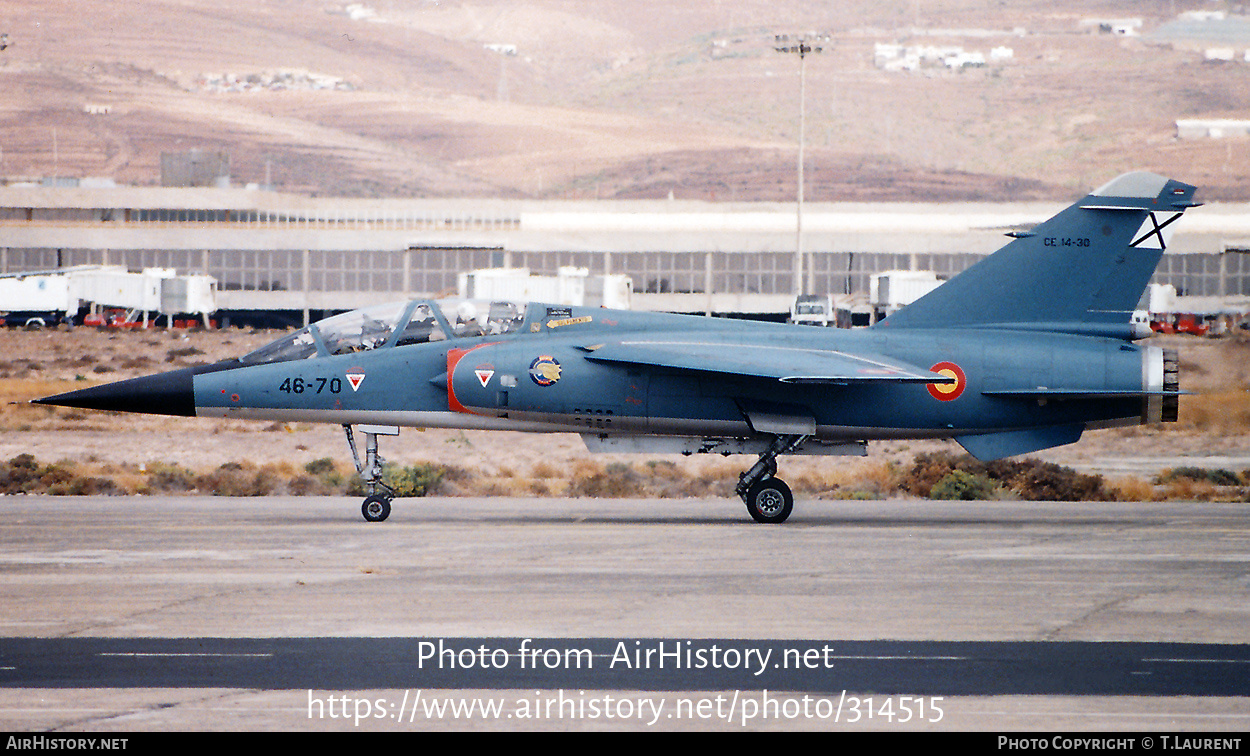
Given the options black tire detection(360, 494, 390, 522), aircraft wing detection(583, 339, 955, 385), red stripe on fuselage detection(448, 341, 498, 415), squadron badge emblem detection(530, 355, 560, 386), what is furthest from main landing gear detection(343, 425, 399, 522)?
aircraft wing detection(583, 339, 955, 385)

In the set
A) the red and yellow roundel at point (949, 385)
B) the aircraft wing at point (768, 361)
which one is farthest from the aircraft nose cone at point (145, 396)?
the red and yellow roundel at point (949, 385)

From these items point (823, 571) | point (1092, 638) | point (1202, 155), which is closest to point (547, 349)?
point (823, 571)

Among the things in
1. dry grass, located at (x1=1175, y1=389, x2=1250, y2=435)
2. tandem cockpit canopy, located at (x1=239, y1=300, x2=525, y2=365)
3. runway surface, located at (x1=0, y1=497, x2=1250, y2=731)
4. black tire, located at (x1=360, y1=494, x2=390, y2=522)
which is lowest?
black tire, located at (x1=360, y1=494, x2=390, y2=522)

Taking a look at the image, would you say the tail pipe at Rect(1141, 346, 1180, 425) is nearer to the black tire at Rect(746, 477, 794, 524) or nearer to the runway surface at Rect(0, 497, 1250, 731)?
the runway surface at Rect(0, 497, 1250, 731)

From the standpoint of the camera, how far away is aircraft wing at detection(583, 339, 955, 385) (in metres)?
17.4

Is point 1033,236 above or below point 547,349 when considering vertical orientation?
above

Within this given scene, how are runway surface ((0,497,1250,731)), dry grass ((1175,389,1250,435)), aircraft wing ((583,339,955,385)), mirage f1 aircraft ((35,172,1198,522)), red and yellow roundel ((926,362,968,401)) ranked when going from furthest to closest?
dry grass ((1175,389,1250,435)), red and yellow roundel ((926,362,968,401)), mirage f1 aircraft ((35,172,1198,522)), aircraft wing ((583,339,955,385)), runway surface ((0,497,1250,731))

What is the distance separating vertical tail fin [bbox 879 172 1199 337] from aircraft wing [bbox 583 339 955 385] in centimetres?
104

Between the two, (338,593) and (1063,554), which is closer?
(338,593)

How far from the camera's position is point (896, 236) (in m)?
86.8

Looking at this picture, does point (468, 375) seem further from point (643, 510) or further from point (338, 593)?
point (338, 593)

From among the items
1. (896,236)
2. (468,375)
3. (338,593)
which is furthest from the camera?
(896,236)

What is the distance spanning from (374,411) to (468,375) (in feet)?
4.32

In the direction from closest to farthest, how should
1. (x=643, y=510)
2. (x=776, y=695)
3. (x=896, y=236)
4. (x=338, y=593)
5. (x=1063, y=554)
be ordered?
(x=776, y=695), (x=338, y=593), (x=1063, y=554), (x=643, y=510), (x=896, y=236)
